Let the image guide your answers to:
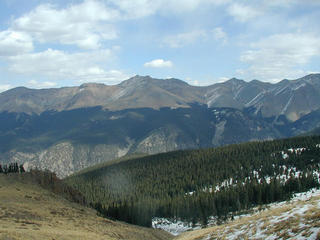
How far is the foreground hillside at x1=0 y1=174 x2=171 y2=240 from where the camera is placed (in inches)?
1648

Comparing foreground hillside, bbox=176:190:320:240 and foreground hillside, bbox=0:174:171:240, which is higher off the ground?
foreground hillside, bbox=176:190:320:240

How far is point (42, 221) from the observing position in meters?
55.0

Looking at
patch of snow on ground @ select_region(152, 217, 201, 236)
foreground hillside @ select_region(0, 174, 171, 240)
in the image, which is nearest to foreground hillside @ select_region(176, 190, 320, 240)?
foreground hillside @ select_region(0, 174, 171, 240)

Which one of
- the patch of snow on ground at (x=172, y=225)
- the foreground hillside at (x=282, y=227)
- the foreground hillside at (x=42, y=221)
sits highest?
the foreground hillside at (x=282, y=227)

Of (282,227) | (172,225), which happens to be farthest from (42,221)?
(172,225)

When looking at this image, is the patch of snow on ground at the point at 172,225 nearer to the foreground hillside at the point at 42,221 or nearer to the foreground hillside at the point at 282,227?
the foreground hillside at the point at 42,221

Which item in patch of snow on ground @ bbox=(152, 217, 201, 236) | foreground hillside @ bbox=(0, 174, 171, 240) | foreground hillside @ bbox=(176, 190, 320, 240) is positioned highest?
foreground hillside @ bbox=(176, 190, 320, 240)

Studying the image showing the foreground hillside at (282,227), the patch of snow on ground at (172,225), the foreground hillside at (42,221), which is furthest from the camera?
the patch of snow on ground at (172,225)

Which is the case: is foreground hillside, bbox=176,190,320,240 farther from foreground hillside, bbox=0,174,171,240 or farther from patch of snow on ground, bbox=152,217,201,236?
patch of snow on ground, bbox=152,217,201,236

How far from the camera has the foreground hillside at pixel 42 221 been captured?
137 feet

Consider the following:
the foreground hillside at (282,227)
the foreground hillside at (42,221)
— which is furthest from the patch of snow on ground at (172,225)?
the foreground hillside at (282,227)

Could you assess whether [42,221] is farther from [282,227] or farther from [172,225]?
[172,225]

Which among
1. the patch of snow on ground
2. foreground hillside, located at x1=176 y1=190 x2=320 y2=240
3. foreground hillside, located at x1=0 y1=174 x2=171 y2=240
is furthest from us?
the patch of snow on ground

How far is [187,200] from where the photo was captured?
145000 millimetres
